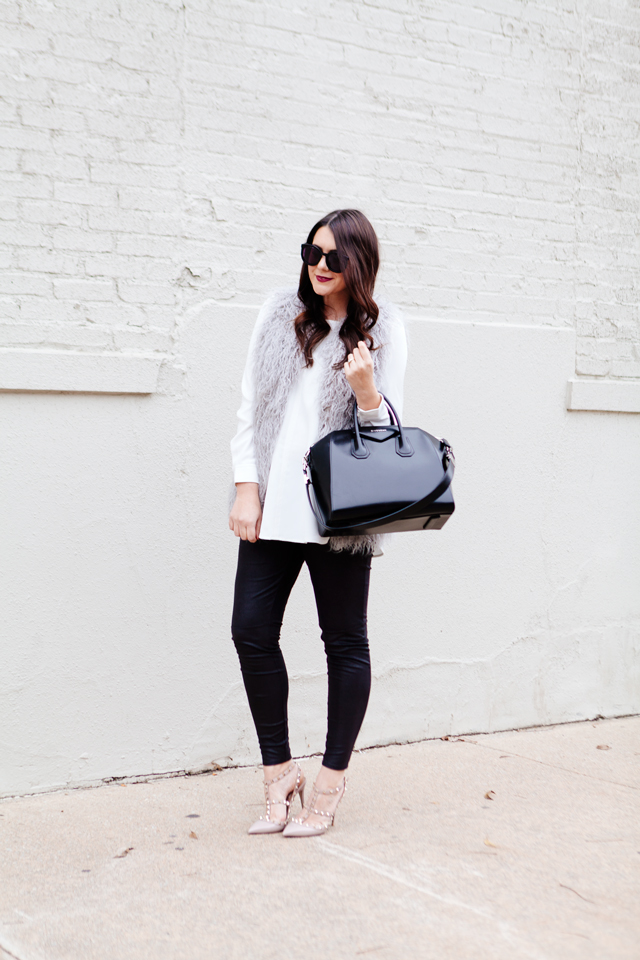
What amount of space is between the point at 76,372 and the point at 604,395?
2.51 meters

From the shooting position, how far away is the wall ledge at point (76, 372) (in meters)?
3.08

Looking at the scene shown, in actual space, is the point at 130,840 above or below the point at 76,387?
below

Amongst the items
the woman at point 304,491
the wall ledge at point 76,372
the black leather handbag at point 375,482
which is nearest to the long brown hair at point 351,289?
the woman at point 304,491

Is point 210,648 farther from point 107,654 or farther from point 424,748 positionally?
point 424,748

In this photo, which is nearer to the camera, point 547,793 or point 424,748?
point 547,793

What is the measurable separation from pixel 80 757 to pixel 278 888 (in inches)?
45.4

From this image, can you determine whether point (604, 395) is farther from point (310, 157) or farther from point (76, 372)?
point (76, 372)

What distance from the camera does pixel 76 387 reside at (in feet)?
10.4

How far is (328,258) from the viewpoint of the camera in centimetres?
267

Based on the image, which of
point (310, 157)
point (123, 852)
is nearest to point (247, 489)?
point (123, 852)

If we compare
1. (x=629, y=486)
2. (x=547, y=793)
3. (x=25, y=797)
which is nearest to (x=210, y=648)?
(x=25, y=797)

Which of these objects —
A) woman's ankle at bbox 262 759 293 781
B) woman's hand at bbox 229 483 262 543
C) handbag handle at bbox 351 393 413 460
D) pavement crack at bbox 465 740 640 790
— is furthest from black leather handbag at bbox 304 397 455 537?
pavement crack at bbox 465 740 640 790

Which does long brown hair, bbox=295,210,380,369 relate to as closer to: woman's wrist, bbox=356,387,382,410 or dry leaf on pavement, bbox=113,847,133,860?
woman's wrist, bbox=356,387,382,410

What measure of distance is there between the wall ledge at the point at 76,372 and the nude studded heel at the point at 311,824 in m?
1.56
